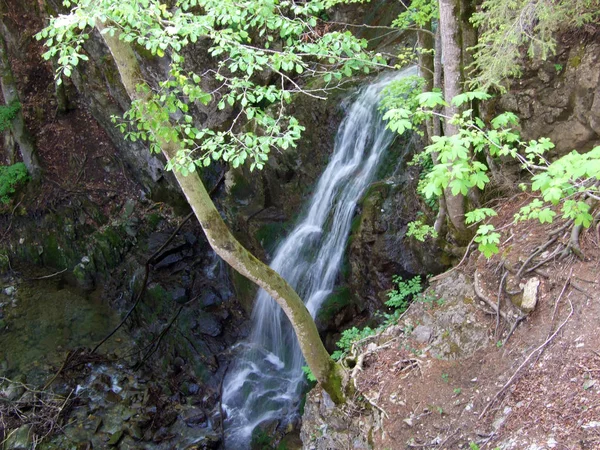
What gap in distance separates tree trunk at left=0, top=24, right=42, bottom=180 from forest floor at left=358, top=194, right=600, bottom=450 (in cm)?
1179

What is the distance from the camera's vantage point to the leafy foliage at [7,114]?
1200 centimetres

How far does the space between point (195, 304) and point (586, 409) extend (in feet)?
28.7

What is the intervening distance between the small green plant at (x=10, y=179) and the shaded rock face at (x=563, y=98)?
12550mm

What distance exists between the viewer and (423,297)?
5.60 m

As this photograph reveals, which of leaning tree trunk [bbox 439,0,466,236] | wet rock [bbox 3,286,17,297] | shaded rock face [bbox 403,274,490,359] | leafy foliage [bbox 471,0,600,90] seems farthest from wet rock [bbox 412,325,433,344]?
wet rock [bbox 3,286,17,297]

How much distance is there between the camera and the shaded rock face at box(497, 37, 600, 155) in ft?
15.0

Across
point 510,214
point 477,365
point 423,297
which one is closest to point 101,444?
point 423,297

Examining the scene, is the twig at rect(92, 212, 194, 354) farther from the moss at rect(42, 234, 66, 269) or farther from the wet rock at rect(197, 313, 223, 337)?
the moss at rect(42, 234, 66, 269)

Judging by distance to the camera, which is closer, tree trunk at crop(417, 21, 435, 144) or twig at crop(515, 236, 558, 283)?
twig at crop(515, 236, 558, 283)

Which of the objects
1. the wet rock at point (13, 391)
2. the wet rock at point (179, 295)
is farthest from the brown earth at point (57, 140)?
the wet rock at point (13, 391)

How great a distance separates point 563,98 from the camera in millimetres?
4883

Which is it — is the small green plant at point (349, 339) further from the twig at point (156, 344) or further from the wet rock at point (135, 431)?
the twig at point (156, 344)

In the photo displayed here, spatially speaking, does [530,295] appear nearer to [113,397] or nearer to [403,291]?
[403,291]

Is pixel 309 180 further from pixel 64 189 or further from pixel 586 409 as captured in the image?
pixel 64 189
